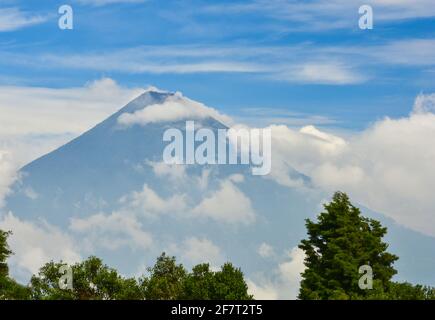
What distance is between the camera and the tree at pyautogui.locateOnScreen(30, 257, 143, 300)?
194ft

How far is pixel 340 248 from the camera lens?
5662 centimetres

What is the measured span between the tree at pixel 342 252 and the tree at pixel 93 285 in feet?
44.5

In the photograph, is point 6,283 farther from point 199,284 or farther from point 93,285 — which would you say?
point 199,284

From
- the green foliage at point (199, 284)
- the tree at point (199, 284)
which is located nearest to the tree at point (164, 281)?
the green foliage at point (199, 284)

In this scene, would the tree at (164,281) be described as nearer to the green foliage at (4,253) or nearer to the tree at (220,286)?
the tree at (220,286)

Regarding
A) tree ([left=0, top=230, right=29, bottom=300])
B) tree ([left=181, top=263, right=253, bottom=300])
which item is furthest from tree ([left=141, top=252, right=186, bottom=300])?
tree ([left=0, top=230, right=29, bottom=300])

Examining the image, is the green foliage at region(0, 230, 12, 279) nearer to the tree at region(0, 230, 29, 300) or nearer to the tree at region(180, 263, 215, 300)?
the tree at region(0, 230, 29, 300)

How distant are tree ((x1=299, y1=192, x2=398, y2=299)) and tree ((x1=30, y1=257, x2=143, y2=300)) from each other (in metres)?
13.6

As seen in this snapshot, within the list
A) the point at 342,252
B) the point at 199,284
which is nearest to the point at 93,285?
the point at 199,284
